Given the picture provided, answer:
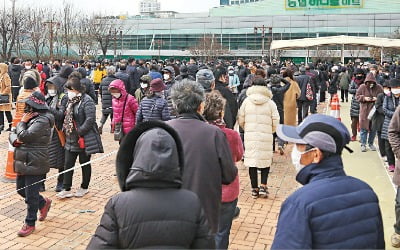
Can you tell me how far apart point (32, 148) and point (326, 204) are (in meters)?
4.09

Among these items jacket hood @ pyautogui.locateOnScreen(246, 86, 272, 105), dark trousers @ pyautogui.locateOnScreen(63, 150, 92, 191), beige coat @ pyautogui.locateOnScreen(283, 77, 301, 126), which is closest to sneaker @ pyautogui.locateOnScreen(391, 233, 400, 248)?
jacket hood @ pyautogui.locateOnScreen(246, 86, 272, 105)

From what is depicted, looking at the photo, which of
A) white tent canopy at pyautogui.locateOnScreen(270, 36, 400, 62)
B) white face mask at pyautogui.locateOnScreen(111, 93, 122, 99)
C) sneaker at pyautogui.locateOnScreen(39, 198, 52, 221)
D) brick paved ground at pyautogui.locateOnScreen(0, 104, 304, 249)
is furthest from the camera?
white tent canopy at pyautogui.locateOnScreen(270, 36, 400, 62)

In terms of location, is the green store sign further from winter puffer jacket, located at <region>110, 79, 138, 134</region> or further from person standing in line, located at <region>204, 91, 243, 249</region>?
person standing in line, located at <region>204, 91, 243, 249</region>

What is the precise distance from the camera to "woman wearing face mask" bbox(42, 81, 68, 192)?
6894mm

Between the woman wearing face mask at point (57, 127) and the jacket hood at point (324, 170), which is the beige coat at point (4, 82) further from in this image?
the jacket hood at point (324, 170)

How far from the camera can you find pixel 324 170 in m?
2.48

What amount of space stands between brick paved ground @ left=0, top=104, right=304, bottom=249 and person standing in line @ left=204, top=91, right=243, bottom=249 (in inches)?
42.1

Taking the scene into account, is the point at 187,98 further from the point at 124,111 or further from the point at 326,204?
the point at 124,111

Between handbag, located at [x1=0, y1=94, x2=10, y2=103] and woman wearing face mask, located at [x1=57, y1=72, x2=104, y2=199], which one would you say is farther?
handbag, located at [x1=0, y1=94, x2=10, y2=103]

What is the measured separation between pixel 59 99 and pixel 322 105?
14.2 meters

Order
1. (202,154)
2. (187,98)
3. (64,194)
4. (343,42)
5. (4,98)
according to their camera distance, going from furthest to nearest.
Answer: (343,42)
(4,98)
(64,194)
(187,98)
(202,154)

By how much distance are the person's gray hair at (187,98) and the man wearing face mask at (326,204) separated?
1248 millimetres

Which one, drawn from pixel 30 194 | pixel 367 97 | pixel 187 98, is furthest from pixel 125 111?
pixel 367 97

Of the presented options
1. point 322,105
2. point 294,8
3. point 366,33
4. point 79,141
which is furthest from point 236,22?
point 79,141
